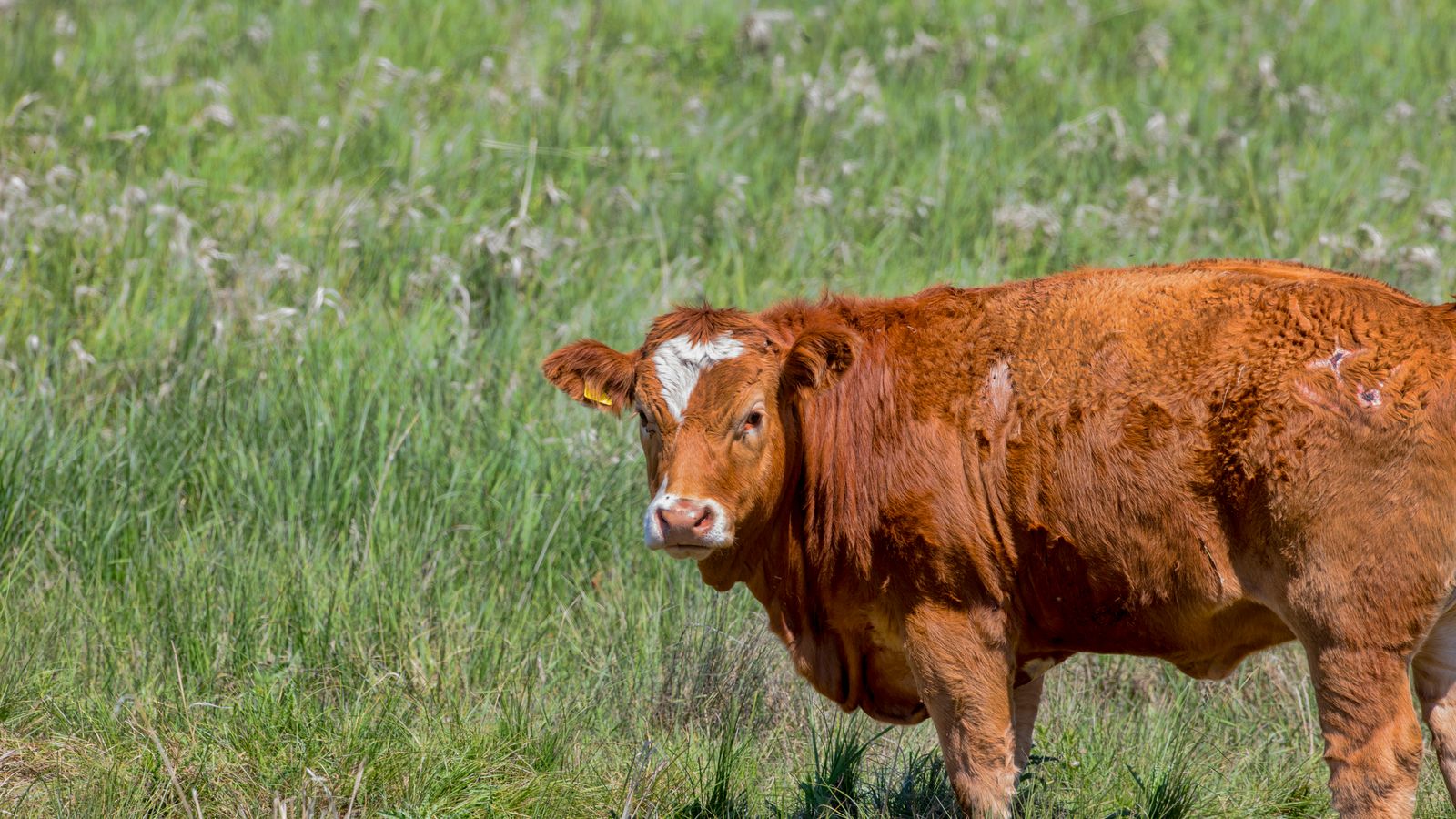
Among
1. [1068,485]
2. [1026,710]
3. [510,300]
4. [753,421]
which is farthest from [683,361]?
[510,300]

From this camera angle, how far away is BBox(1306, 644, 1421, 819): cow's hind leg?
12.9ft

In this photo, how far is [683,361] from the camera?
4.58 meters

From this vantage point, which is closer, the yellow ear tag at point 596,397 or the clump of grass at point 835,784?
the clump of grass at point 835,784

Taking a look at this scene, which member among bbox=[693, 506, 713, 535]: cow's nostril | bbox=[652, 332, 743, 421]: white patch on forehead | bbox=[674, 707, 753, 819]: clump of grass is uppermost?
bbox=[652, 332, 743, 421]: white patch on forehead

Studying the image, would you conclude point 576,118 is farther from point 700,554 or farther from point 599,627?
point 700,554

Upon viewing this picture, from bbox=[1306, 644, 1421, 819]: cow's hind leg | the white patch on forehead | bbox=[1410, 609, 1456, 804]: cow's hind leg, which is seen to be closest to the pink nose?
the white patch on forehead

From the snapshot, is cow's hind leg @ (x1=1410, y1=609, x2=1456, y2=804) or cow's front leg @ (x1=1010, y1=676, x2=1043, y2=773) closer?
cow's hind leg @ (x1=1410, y1=609, x2=1456, y2=804)

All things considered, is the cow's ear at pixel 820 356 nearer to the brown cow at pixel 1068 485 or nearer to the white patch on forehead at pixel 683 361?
the brown cow at pixel 1068 485

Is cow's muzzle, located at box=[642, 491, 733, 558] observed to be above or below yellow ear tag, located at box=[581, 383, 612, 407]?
below

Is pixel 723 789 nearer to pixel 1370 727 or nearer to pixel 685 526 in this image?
pixel 685 526

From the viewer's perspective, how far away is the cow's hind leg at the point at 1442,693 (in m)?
4.30

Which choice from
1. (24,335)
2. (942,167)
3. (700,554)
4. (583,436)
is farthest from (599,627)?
(942,167)

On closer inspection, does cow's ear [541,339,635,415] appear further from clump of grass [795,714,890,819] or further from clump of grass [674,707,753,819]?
clump of grass [795,714,890,819]

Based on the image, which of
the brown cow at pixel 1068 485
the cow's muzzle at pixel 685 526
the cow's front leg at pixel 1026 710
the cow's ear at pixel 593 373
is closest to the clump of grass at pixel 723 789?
the brown cow at pixel 1068 485
